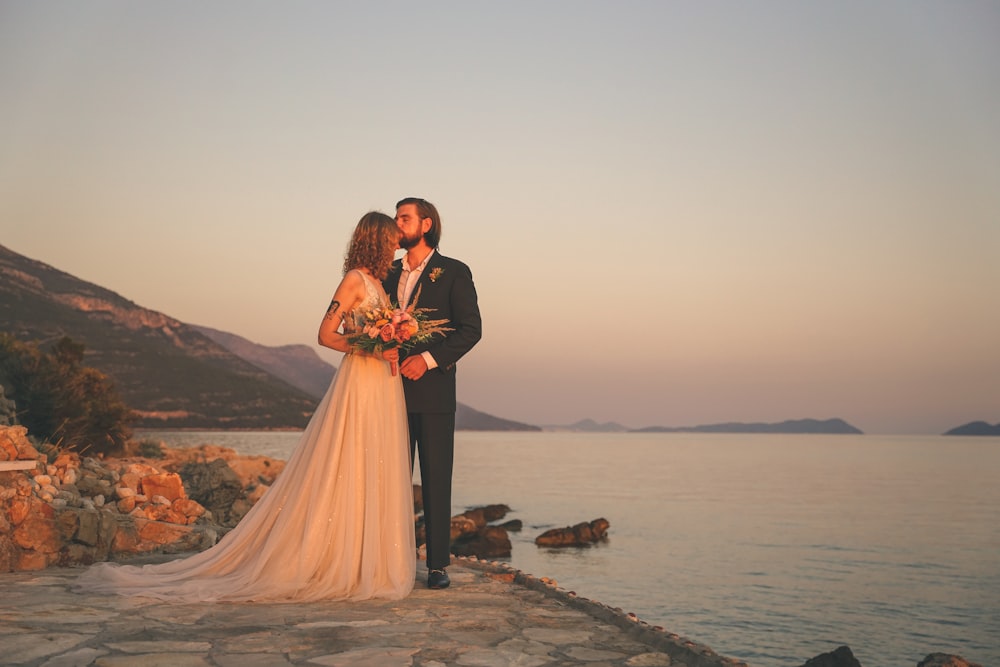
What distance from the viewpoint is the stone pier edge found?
4918 mm

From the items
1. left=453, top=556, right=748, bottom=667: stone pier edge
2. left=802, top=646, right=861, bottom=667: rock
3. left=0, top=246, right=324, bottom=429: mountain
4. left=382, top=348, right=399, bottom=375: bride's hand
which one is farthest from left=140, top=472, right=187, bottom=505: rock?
left=0, top=246, right=324, bottom=429: mountain

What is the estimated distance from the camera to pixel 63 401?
2214 cm

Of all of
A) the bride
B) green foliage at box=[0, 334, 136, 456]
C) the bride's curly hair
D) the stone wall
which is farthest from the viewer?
green foliage at box=[0, 334, 136, 456]

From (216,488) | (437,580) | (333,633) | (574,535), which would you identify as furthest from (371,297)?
(574,535)

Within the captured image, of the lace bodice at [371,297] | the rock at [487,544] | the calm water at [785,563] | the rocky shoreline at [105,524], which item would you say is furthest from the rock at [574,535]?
the lace bodice at [371,297]

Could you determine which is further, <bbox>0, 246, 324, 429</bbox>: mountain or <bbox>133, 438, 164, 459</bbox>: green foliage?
<bbox>0, 246, 324, 429</bbox>: mountain

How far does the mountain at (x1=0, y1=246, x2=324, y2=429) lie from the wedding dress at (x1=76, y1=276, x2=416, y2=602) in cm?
6928

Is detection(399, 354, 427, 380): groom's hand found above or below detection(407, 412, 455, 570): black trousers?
above

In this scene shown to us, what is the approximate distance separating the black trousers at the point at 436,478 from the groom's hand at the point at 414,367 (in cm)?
39

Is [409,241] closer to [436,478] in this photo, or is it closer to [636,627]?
[436,478]

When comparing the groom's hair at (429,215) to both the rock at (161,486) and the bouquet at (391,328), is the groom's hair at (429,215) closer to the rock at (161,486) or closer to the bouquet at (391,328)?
the bouquet at (391,328)

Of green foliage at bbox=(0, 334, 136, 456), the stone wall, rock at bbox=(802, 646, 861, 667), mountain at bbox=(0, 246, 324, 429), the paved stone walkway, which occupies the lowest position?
rock at bbox=(802, 646, 861, 667)

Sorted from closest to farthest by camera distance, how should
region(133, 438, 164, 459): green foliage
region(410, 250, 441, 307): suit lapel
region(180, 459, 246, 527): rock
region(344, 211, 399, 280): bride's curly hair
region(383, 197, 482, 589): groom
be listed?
1. region(344, 211, 399, 280): bride's curly hair
2. region(383, 197, 482, 589): groom
3. region(410, 250, 441, 307): suit lapel
4. region(180, 459, 246, 527): rock
5. region(133, 438, 164, 459): green foliage

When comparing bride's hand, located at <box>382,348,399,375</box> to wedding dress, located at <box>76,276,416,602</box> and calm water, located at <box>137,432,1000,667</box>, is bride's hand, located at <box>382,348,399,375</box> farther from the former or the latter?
calm water, located at <box>137,432,1000,667</box>
